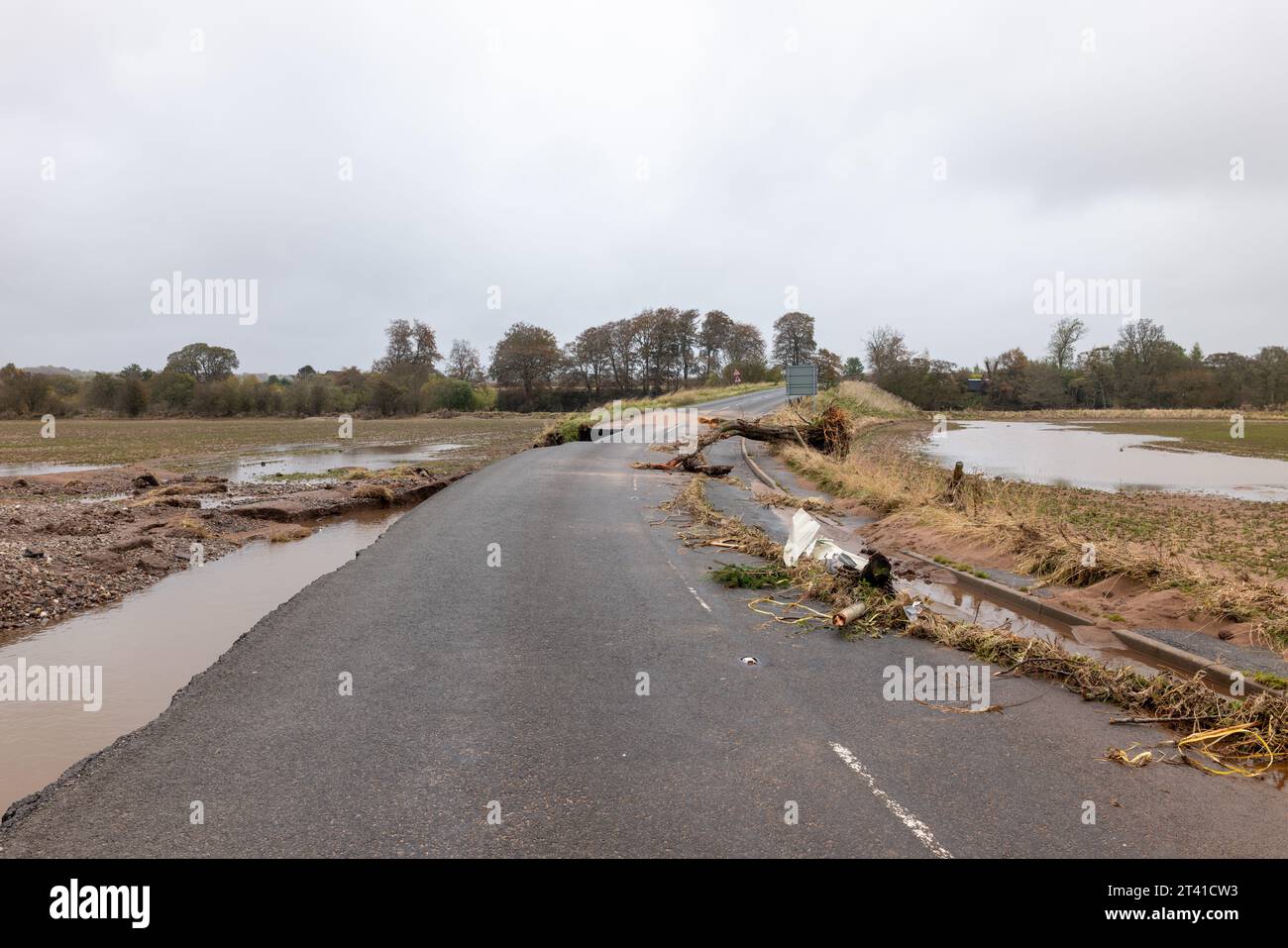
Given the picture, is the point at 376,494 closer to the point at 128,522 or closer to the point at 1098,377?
the point at 128,522

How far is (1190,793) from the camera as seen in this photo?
15.3ft

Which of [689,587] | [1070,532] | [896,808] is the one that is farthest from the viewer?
[1070,532]

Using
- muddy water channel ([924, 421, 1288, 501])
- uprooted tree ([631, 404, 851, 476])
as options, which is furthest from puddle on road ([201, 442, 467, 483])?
muddy water channel ([924, 421, 1288, 501])

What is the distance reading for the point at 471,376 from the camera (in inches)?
4909

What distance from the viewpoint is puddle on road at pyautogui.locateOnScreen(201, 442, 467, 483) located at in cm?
2822

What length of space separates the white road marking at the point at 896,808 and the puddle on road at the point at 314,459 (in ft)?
80.6

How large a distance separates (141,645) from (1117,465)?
1220 inches

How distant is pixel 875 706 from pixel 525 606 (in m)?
4.43

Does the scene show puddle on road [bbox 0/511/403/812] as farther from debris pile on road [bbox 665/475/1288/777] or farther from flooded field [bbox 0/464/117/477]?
flooded field [bbox 0/464/117/477]

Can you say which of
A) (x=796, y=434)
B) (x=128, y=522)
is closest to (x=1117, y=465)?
(x=796, y=434)

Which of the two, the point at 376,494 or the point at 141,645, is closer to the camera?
the point at 141,645

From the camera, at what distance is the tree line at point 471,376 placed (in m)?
86.4
